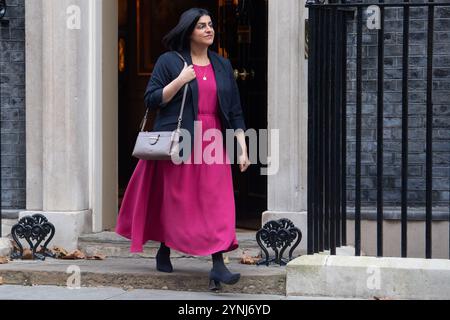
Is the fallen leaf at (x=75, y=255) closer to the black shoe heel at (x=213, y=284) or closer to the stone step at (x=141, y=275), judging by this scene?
the stone step at (x=141, y=275)

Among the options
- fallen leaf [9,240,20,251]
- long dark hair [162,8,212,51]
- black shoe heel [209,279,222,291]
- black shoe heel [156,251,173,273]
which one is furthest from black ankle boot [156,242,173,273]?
fallen leaf [9,240,20,251]

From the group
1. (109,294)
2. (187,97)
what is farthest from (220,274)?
(187,97)

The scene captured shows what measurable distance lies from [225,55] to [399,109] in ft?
7.84

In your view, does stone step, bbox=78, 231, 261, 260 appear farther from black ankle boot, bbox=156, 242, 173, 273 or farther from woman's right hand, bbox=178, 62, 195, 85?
woman's right hand, bbox=178, 62, 195, 85

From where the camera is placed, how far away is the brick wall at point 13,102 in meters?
8.65

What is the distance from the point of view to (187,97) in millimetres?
7008

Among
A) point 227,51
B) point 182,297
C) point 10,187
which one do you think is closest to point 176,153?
→ point 182,297

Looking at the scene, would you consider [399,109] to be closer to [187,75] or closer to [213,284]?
[187,75]

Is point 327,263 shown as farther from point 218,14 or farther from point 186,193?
point 218,14

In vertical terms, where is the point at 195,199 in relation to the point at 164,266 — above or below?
above

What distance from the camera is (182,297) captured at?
22.7ft
